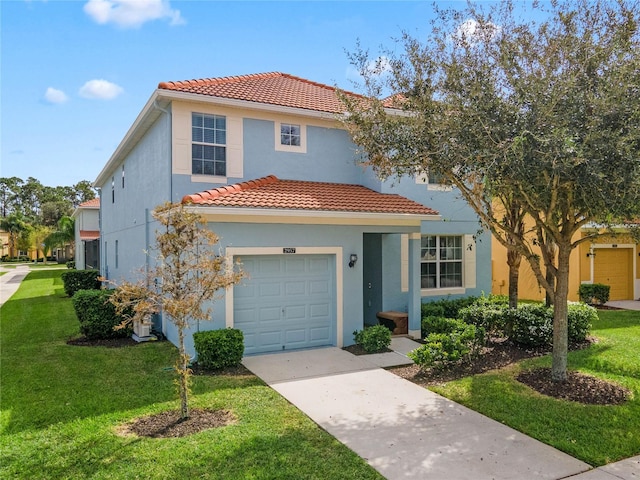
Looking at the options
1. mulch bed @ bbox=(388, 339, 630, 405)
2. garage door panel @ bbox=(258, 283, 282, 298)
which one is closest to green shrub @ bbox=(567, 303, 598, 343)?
mulch bed @ bbox=(388, 339, 630, 405)

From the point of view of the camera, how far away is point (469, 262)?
15703mm

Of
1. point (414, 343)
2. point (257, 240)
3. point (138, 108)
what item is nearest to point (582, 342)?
point (414, 343)

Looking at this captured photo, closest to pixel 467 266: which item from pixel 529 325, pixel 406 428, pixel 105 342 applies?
pixel 529 325

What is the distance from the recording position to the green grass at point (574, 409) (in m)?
6.08

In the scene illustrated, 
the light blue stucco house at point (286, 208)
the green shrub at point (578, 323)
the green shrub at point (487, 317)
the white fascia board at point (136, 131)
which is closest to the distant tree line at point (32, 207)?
the white fascia board at point (136, 131)

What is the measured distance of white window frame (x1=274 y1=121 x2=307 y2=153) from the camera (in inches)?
504

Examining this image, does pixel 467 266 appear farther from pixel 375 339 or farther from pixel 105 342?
pixel 105 342

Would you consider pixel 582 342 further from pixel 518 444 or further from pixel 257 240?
pixel 257 240

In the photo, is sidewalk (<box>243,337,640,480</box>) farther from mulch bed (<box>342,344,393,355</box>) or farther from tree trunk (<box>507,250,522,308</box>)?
tree trunk (<box>507,250,522,308</box>)

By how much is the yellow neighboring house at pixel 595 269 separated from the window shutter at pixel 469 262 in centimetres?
476

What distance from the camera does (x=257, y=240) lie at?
10703 mm

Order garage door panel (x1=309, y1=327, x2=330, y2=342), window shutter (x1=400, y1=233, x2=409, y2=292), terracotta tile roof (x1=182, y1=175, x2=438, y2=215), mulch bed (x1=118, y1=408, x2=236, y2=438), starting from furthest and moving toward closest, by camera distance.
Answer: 1. window shutter (x1=400, y1=233, x2=409, y2=292)
2. garage door panel (x1=309, y1=327, x2=330, y2=342)
3. terracotta tile roof (x1=182, y1=175, x2=438, y2=215)
4. mulch bed (x1=118, y1=408, x2=236, y2=438)

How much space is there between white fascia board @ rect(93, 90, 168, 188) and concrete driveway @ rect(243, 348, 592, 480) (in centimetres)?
712

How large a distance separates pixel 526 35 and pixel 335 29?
4.16m
